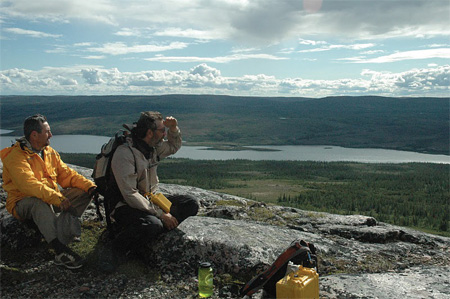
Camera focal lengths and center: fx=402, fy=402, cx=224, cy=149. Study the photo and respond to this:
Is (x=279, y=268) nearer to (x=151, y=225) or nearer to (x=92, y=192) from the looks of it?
(x=151, y=225)

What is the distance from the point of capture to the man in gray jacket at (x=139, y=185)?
627 cm

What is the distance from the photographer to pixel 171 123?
7.18 meters

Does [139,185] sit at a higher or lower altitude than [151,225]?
higher

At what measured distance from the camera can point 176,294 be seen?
5.98m

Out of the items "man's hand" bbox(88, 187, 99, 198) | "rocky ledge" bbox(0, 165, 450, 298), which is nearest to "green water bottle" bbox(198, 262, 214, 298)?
"rocky ledge" bbox(0, 165, 450, 298)

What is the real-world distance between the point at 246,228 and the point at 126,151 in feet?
9.54

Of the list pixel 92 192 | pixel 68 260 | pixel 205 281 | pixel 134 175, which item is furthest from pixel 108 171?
pixel 205 281

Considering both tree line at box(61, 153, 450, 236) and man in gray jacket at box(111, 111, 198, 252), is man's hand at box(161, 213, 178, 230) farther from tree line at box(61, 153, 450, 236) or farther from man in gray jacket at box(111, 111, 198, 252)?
tree line at box(61, 153, 450, 236)

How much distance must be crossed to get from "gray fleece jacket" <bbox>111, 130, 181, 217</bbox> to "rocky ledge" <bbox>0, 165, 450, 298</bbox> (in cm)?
94

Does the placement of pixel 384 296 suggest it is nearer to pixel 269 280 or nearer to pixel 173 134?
pixel 269 280

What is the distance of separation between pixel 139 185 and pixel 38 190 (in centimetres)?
153

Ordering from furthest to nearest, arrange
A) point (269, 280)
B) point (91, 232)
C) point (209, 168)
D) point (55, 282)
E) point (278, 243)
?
point (209, 168), point (91, 232), point (278, 243), point (55, 282), point (269, 280)

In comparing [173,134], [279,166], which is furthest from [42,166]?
[279,166]

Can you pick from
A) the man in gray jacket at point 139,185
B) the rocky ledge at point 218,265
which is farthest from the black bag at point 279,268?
the man in gray jacket at point 139,185
